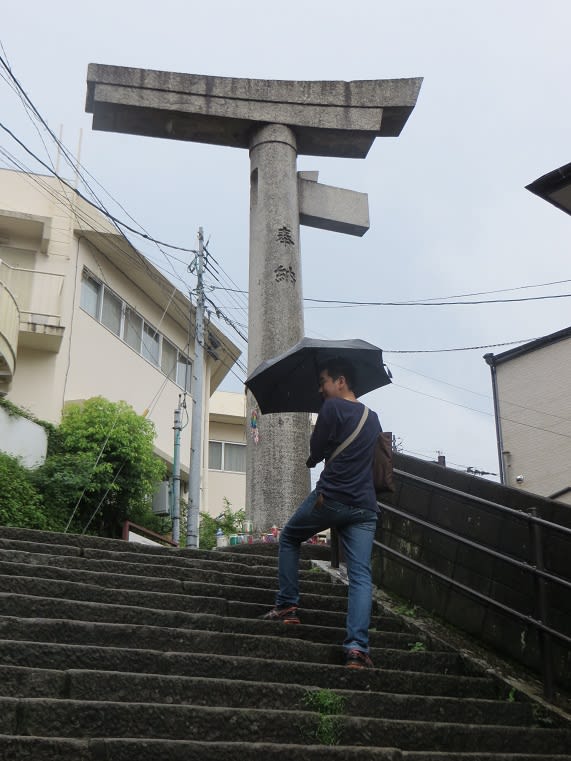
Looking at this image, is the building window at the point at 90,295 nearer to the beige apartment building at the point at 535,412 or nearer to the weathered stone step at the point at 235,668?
the beige apartment building at the point at 535,412

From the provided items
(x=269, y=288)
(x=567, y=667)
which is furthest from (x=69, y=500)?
(x=567, y=667)

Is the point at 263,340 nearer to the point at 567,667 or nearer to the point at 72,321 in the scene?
the point at 567,667

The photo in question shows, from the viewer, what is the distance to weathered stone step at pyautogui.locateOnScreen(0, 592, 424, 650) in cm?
505

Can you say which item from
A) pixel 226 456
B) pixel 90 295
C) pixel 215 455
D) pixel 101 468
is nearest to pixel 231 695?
pixel 101 468

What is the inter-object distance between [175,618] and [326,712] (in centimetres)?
119

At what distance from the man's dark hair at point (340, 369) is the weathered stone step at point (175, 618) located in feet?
5.17

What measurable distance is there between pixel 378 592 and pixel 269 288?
15.6ft

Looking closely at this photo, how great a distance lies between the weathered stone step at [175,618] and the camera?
5051 millimetres

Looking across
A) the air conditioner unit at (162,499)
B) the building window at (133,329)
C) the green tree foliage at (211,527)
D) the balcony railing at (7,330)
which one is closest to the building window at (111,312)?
the building window at (133,329)

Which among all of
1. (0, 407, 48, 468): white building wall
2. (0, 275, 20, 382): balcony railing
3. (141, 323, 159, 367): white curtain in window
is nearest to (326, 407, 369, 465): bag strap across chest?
(0, 407, 48, 468): white building wall

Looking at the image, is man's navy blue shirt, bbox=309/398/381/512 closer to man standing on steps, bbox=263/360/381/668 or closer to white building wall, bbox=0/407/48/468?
man standing on steps, bbox=263/360/381/668

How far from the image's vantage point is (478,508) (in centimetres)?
620

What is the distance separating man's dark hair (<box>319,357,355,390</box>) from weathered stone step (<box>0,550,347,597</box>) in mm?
1606

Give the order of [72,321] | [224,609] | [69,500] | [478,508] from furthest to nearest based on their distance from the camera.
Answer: [72,321] → [69,500] → [478,508] → [224,609]
